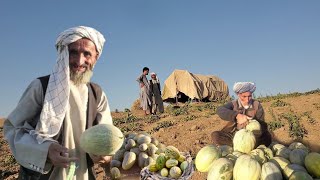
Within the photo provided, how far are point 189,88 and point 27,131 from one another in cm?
2358

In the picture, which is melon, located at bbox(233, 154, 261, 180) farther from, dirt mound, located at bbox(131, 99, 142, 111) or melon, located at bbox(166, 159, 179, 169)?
dirt mound, located at bbox(131, 99, 142, 111)

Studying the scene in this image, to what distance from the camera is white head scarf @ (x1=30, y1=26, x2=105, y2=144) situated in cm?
302

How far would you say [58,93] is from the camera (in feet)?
10.1

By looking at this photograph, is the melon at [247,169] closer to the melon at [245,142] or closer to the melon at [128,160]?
the melon at [245,142]

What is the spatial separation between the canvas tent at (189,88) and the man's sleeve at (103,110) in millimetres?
22551

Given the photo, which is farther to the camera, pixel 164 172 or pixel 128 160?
pixel 128 160

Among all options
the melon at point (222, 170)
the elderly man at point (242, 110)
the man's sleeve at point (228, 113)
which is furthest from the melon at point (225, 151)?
the man's sleeve at point (228, 113)

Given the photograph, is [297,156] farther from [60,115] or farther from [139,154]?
[139,154]

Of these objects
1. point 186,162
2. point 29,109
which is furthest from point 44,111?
point 186,162

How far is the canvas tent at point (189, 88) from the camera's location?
26497 millimetres

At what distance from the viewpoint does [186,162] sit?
476 centimetres

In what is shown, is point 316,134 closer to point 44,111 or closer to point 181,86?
point 44,111

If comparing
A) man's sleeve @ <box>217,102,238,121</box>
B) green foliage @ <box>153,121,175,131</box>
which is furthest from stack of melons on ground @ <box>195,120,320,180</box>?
green foliage @ <box>153,121,175,131</box>

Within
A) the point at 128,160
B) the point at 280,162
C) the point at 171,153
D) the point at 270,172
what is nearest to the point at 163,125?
the point at 128,160
